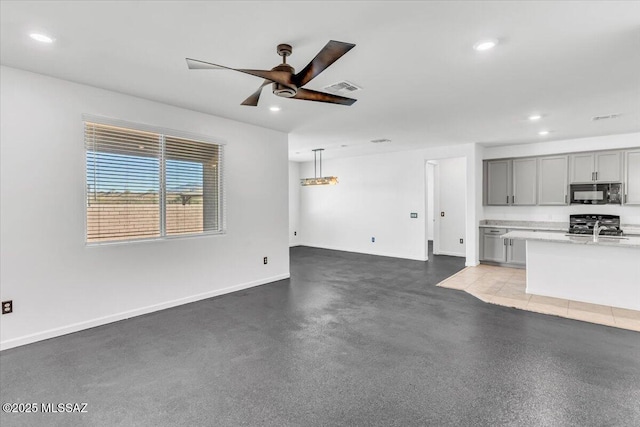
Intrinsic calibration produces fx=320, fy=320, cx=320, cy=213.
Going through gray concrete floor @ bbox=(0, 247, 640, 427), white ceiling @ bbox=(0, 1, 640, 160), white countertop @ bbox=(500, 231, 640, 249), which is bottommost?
gray concrete floor @ bbox=(0, 247, 640, 427)

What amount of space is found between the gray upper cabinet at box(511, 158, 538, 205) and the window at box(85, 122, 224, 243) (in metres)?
5.88

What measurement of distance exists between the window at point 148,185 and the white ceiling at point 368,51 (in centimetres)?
55

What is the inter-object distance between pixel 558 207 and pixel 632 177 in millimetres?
1176

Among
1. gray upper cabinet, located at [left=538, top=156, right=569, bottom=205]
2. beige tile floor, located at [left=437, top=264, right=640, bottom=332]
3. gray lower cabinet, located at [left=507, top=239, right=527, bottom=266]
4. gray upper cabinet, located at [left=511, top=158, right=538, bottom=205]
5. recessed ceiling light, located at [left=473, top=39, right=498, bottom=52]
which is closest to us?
recessed ceiling light, located at [left=473, top=39, right=498, bottom=52]

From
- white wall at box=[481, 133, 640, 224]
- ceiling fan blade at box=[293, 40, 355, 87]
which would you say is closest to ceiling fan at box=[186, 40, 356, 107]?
ceiling fan blade at box=[293, 40, 355, 87]

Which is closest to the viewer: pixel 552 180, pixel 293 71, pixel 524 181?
pixel 293 71

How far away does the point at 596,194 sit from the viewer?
19.2ft

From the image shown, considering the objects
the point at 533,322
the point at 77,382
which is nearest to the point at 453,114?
the point at 533,322

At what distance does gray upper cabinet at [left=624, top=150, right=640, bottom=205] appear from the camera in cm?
551

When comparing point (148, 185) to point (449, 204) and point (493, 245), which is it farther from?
point (449, 204)

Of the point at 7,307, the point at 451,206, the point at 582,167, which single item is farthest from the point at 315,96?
the point at 451,206

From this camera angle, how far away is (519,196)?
6.63 metres

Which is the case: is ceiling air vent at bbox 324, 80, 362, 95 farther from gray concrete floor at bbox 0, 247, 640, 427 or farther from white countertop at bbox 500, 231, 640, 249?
white countertop at bbox 500, 231, 640, 249

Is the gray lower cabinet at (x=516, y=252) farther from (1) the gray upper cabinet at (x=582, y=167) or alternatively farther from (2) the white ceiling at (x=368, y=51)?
(2) the white ceiling at (x=368, y=51)
